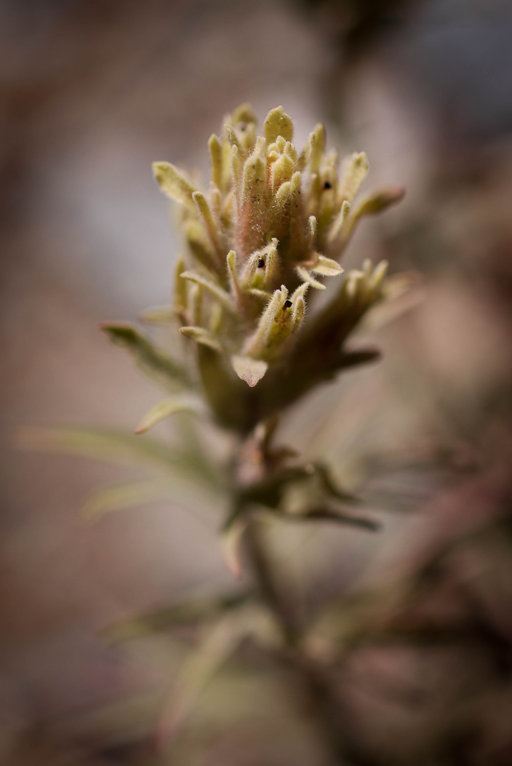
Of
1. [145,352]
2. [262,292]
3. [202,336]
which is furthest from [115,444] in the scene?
[262,292]

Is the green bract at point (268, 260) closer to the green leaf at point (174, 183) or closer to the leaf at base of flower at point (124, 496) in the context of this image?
the green leaf at point (174, 183)

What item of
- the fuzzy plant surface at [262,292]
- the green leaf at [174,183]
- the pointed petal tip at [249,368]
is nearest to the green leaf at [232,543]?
the fuzzy plant surface at [262,292]

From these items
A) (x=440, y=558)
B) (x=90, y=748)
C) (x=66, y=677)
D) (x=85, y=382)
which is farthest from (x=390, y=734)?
(x=85, y=382)

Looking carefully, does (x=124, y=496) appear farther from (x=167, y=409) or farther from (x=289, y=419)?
(x=289, y=419)

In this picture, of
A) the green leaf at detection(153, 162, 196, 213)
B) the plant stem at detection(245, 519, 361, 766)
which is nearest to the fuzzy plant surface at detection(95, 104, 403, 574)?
the green leaf at detection(153, 162, 196, 213)

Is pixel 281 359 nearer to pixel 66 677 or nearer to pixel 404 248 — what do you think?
pixel 404 248

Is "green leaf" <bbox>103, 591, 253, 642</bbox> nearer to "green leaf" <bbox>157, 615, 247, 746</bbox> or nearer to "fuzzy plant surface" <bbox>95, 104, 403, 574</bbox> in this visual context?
"green leaf" <bbox>157, 615, 247, 746</bbox>
